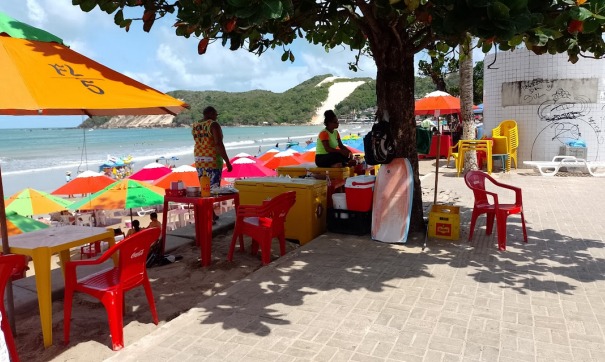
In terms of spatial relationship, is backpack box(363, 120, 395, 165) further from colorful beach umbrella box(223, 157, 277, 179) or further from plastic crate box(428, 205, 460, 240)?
colorful beach umbrella box(223, 157, 277, 179)

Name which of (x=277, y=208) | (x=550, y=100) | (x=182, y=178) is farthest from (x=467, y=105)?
(x=277, y=208)

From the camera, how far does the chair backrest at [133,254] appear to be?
128 inches

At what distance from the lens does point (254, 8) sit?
103 inches

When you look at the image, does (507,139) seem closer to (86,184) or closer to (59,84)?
(86,184)

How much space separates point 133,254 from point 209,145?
309 centimetres

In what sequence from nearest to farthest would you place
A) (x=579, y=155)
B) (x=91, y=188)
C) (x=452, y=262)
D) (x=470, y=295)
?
1. (x=470, y=295)
2. (x=452, y=262)
3. (x=91, y=188)
4. (x=579, y=155)

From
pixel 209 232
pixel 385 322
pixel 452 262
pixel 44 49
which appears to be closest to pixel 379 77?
pixel 452 262

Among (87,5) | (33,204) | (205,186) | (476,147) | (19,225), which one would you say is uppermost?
(87,5)

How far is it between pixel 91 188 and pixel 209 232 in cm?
760

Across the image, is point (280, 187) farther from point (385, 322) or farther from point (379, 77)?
point (385, 322)

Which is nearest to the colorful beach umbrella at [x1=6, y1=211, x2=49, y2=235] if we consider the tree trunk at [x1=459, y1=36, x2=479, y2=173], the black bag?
the black bag

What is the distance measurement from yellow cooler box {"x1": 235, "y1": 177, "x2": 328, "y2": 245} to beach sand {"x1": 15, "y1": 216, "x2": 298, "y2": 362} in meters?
0.31

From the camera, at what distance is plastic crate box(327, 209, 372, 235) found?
237 inches

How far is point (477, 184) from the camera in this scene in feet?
19.7
